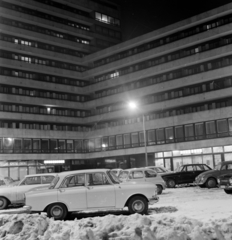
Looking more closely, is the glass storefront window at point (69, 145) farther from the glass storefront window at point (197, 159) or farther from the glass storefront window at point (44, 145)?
the glass storefront window at point (197, 159)

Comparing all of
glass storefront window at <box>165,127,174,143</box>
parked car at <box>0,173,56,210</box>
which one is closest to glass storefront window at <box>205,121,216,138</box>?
glass storefront window at <box>165,127,174,143</box>

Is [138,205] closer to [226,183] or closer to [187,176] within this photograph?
[226,183]

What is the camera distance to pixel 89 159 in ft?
181

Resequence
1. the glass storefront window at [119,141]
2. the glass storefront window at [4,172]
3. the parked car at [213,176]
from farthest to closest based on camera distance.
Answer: the glass storefront window at [119,141] → the glass storefront window at [4,172] → the parked car at [213,176]

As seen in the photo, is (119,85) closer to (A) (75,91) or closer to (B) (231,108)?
(A) (75,91)

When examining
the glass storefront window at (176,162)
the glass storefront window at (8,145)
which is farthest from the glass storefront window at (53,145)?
the glass storefront window at (176,162)

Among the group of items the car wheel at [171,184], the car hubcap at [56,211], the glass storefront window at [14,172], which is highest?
the glass storefront window at [14,172]

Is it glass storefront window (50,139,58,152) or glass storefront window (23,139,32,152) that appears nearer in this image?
glass storefront window (23,139,32,152)

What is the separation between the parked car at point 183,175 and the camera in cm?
2323

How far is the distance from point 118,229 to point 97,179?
4656 millimetres

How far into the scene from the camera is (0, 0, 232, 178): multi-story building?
142 ft

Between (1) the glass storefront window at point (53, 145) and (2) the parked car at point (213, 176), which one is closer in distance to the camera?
(2) the parked car at point (213, 176)

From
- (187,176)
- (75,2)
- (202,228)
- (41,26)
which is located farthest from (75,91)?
(202,228)

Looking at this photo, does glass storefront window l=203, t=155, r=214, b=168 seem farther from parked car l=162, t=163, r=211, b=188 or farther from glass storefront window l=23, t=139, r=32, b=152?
glass storefront window l=23, t=139, r=32, b=152
